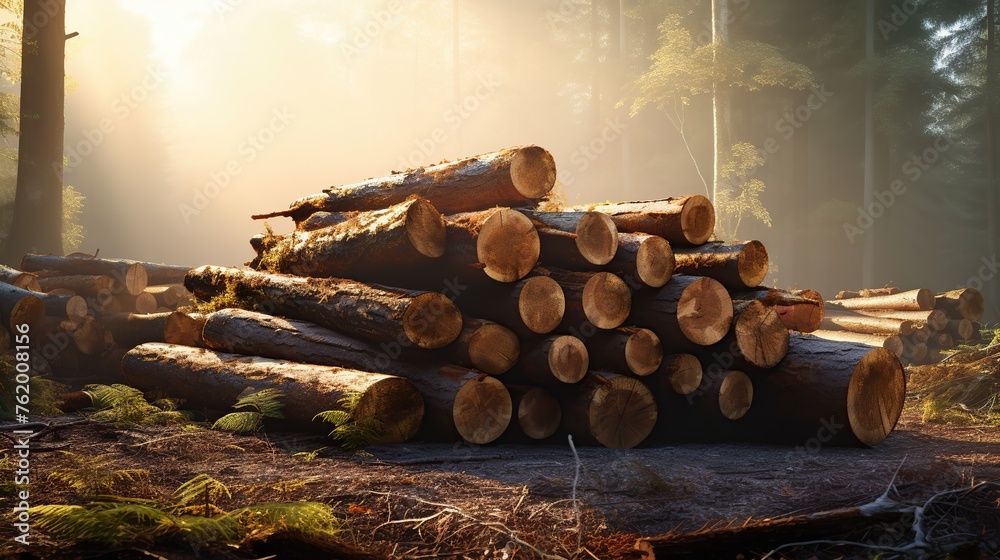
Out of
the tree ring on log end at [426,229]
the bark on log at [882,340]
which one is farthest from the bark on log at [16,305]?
the bark on log at [882,340]

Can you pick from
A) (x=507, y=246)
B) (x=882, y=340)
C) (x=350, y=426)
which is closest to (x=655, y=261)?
(x=507, y=246)

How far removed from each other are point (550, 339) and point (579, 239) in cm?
90

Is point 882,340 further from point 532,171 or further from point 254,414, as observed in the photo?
point 254,414

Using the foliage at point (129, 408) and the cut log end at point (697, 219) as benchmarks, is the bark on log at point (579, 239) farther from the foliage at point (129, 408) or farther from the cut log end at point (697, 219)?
the foliage at point (129, 408)

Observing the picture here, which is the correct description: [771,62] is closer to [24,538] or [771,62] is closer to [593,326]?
[593,326]

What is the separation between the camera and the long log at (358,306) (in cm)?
588

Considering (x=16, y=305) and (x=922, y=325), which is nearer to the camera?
(x=16, y=305)

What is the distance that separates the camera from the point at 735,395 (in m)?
6.18

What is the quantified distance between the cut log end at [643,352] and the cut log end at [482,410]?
1.10 m

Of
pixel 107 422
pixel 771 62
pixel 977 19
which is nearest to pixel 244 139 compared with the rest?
pixel 771 62

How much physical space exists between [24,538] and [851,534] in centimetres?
385

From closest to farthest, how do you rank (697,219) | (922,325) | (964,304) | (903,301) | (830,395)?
(830,395) → (697,219) → (922,325) → (964,304) → (903,301)

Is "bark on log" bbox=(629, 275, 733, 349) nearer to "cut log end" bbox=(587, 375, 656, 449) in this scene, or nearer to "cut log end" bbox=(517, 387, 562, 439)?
"cut log end" bbox=(587, 375, 656, 449)

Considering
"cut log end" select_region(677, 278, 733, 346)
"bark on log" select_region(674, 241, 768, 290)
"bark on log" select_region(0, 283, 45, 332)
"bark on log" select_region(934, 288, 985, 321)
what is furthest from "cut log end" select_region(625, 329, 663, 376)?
"bark on log" select_region(934, 288, 985, 321)
